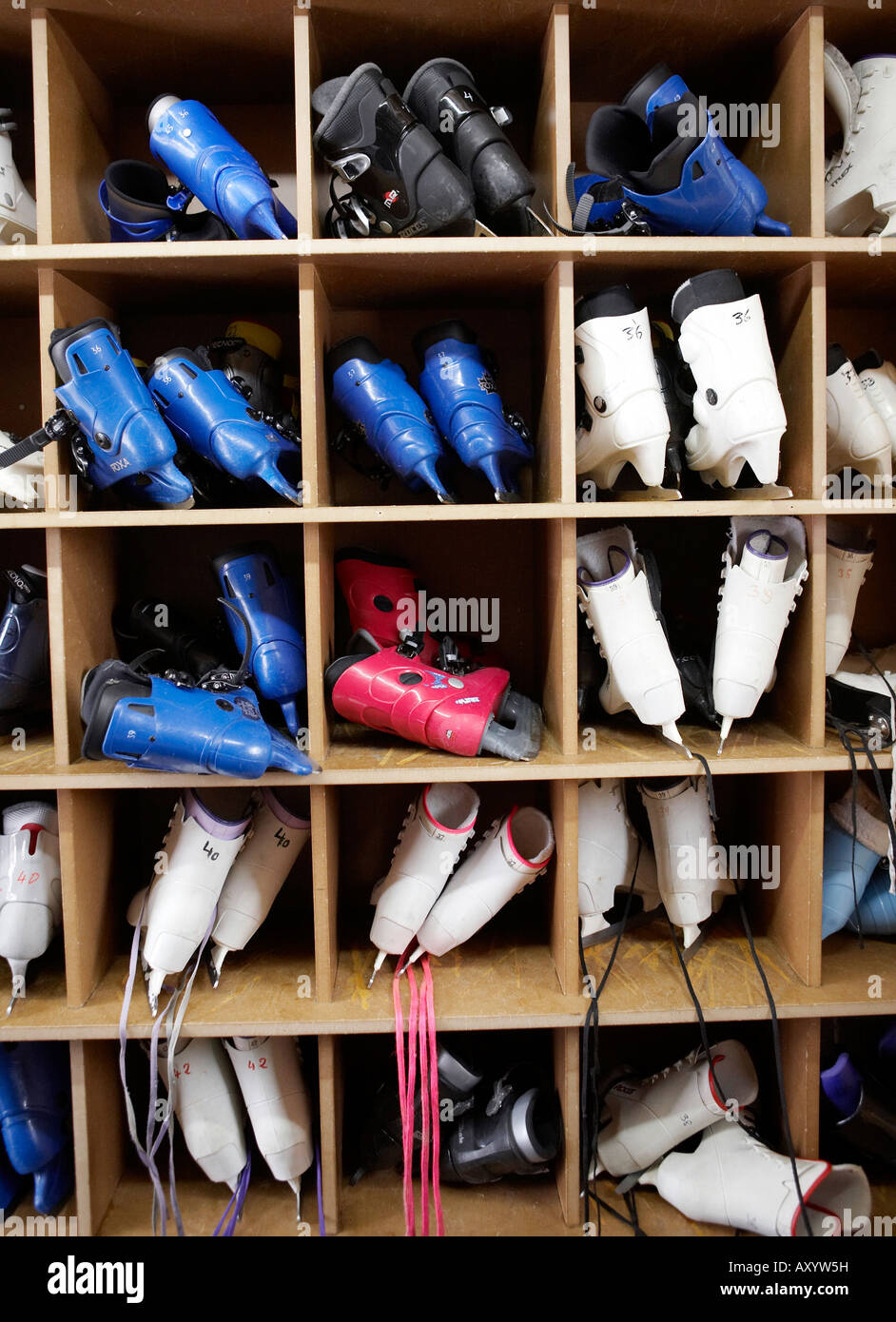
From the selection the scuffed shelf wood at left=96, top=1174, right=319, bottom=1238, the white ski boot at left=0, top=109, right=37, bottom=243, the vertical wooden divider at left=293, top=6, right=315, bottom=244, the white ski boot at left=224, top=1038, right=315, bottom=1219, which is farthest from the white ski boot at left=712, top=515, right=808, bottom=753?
the white ski boot at left=0, top=109, right=37, bottom=243

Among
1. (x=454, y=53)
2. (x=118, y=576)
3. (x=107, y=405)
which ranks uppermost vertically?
(x=454, y=53)

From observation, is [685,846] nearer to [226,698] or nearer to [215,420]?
[226,698]

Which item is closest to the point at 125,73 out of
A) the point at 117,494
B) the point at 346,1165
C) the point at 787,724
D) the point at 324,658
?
the point at 117,494

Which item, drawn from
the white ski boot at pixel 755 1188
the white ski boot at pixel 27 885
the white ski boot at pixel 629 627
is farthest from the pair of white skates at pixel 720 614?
the white ski boot at pixel 27 885

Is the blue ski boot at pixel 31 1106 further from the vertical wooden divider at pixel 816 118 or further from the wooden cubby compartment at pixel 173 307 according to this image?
the vertical wooden divider at pixel 816 118

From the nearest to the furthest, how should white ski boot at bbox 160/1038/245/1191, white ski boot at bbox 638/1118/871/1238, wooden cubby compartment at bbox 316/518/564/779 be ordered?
white ski boot at bbox 638/1118/871/1238, white ski boot at bbox 160/1038/245/1191, wooden cubby compartment at bbox 316/518/564/779

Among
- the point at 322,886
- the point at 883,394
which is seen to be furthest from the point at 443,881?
the point at 883,394

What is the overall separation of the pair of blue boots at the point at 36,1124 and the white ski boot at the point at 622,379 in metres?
1.34

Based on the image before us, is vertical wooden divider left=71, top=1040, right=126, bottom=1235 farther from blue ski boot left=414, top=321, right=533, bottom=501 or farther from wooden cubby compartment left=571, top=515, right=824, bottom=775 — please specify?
blue ski boot left=414, top=321, right=533, bottom=501

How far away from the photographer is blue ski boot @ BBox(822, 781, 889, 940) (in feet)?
4.32

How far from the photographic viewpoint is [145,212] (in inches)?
45.9

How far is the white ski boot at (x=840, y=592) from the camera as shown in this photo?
1.29 m

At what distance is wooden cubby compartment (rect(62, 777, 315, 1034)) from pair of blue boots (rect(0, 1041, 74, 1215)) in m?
0.18

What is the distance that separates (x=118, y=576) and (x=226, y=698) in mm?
426
